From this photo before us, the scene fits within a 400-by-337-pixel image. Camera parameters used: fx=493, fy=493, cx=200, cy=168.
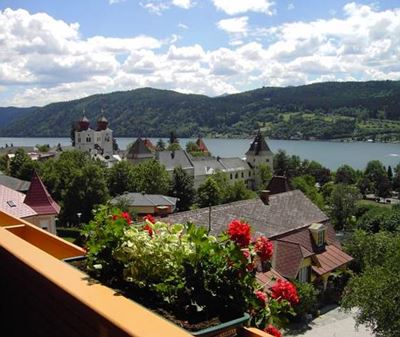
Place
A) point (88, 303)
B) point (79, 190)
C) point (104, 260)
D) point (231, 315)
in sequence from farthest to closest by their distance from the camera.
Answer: point (79, 190) → point (104, 260) → point (231, 315) → point (88, 303)

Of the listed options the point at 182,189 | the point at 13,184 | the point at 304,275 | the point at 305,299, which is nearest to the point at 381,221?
the point at 304,275

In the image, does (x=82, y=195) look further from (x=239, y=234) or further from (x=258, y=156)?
(x=258, y=156)

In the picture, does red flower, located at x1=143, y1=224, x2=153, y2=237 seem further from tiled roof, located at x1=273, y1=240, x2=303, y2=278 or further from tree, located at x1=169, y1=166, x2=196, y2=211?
tree, located at x1=169, y1=166, x2=196, y2=211

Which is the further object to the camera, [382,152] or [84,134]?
[382,152]

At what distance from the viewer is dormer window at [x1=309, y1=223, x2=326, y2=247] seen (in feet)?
77.2

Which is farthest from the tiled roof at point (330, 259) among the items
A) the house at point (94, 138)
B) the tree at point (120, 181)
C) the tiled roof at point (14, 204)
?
the house at point (94, 138)

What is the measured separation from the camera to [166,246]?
9.29 feet

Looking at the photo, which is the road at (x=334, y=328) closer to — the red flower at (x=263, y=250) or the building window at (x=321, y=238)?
the building window at (x=321, y=238)

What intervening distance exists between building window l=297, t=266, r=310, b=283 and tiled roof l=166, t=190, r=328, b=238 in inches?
80.2

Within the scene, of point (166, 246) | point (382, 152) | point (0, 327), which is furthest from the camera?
point (382, 152)

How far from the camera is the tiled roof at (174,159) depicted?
215 feet

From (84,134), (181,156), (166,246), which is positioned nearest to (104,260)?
(166,246)

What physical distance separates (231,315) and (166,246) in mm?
578

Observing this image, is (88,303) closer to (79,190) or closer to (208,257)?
(208,257)
